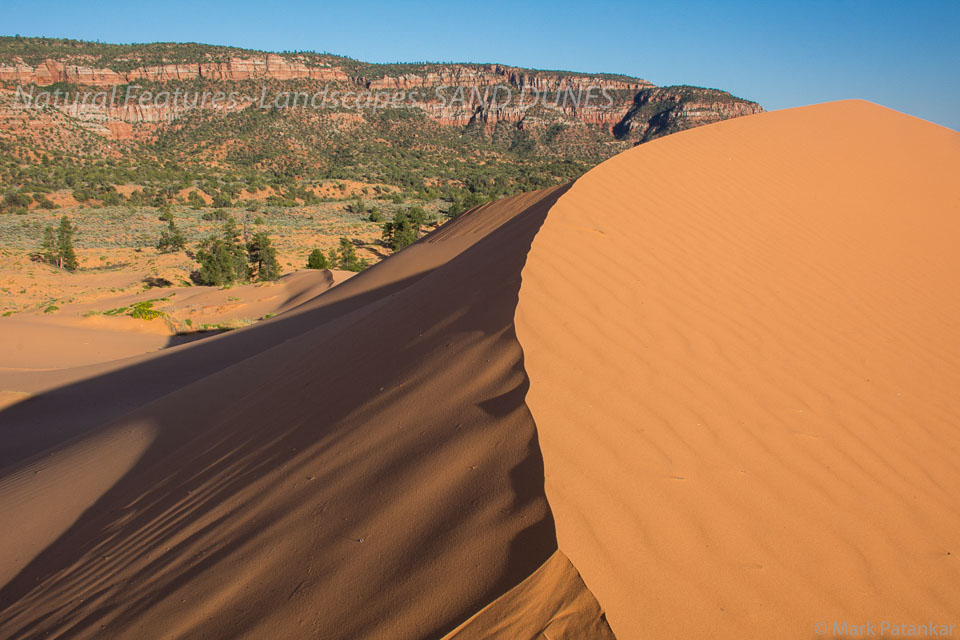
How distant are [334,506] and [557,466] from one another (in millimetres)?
924

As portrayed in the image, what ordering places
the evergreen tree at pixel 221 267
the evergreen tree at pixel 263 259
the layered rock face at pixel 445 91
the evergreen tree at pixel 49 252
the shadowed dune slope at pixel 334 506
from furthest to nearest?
the layered rock face at pixel 445 91 → the evergreen tree at pixel 49 252 → the evergreen tree at pixel 263 259 → the evergreen tree at pixel 221 267 → the shadowed dune slope at pixel 334 506

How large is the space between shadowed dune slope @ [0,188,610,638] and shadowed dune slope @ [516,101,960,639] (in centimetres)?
18

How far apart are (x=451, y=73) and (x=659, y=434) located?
305 feet

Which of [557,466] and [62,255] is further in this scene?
[62,255]

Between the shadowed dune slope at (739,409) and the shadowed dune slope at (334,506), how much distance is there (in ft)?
0.58

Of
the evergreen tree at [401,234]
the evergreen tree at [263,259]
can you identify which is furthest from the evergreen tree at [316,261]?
the evergreen tree at [401,234]

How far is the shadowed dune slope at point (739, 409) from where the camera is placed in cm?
186

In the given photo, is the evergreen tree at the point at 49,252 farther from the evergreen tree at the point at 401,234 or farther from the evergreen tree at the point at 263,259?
the evergreen tree at the point at 401,234

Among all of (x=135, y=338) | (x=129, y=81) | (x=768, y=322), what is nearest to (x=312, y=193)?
(x=135, y=338)

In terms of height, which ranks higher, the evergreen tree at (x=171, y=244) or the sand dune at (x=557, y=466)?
the sand dune at (x=557, y=466)

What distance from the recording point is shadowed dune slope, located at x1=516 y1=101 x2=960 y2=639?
1856 millimetres

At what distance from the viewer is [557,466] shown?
208 centimetres

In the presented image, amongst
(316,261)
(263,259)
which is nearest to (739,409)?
(316,261)

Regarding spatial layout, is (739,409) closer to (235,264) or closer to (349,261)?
(349,261)
